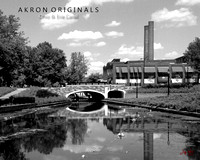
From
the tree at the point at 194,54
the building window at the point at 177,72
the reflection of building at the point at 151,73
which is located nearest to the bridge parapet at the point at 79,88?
the reflection of building at the point at 151,73

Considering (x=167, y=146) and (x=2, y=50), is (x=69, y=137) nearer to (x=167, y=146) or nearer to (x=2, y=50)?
(x=167, y=146)

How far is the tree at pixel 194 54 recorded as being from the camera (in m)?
77.4

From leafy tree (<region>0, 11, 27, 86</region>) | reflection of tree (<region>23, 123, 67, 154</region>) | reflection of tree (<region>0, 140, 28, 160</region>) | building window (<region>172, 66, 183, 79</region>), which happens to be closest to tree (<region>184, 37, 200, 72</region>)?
building window (<region>172, 66, 183, 79</region>)

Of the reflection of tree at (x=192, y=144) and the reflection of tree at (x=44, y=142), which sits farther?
the reflection of tree at (x=44, y=142)

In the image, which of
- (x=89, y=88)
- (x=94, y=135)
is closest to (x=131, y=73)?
(x=89, y=88)

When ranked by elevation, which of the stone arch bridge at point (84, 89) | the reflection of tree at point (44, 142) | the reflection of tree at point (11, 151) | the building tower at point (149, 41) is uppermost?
the building tower at point (149, 41)

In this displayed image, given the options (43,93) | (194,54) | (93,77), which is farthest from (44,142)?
(93,77)

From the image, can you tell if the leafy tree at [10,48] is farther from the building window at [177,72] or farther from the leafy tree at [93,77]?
the leafy tree at [93,77]

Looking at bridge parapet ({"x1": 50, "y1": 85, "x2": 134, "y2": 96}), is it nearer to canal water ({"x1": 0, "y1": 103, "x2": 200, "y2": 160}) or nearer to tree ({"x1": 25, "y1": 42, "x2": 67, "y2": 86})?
tree ({"x1": 25, "y1": 42, "x2": 67, "y2": 86})

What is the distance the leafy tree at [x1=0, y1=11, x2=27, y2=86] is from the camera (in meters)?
31.3

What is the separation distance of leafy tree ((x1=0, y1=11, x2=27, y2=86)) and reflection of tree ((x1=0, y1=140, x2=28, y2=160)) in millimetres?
18635

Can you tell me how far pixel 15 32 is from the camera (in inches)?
1411

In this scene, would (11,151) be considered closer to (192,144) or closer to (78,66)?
(192,144)

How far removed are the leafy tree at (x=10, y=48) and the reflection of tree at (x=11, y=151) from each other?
734 inches
